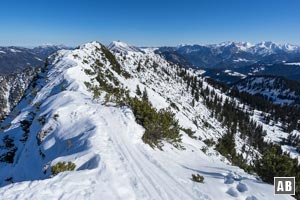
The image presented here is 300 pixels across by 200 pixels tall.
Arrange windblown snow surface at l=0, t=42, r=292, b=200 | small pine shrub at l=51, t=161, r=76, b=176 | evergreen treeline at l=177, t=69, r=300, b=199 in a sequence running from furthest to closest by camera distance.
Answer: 1. evergreen treeline at l=177, t=69, r=300, b=199
2. small pine shrub at l=51, t=161, r=76, b=176
3. windblown snow surface at l=0, t=42, r=292, b=200

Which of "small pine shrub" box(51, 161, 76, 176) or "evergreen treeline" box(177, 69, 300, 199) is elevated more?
"small pine shrub" box(51, 161, 76, 176)

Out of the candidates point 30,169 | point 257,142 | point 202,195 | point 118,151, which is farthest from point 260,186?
point 257,142

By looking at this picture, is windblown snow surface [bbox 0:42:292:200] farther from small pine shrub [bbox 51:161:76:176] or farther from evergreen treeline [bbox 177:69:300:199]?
evergreen treeline [bbox 177:69:300:199]

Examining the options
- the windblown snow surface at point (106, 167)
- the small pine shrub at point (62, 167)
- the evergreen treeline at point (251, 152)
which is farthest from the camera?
the evergreen treeline at point (251, 152)

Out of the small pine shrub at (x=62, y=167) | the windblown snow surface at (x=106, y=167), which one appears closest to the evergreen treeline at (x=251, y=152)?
the windblown snow surface at (x=106, y=167)

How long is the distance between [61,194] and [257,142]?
527 feet

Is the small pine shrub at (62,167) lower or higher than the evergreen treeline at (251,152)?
higher

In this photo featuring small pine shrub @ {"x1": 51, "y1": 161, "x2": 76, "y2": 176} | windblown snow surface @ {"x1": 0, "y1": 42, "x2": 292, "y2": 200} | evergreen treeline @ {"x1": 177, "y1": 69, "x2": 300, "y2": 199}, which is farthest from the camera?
evergreen treeline @ {"x1": 177, "y1": 69, "x2": 300, "y2": 199}

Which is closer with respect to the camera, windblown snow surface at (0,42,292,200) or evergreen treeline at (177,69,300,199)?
windblown snow surface at (0,42,292,200)

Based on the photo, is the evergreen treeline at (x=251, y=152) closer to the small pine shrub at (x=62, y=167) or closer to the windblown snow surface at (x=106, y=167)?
the windblown snow surface at (x=106, y=167)

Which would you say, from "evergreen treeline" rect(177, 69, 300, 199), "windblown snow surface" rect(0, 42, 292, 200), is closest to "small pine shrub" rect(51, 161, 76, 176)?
"windblown snow surface" rect(0, 42, 292, 200)

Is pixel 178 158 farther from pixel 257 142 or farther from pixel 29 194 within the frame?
pixel 257 142

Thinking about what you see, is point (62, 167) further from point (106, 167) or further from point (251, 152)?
point (251, 152)

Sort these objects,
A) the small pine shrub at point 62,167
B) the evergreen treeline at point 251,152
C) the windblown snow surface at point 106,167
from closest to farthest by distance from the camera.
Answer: the windblown snow surface at point 106,167 < the small pine shrub at point 62,167 < the evergreen treeline at point 251,152
